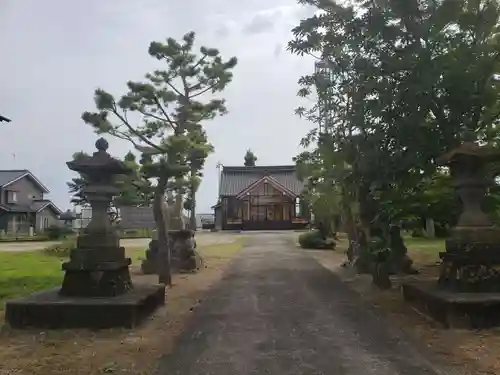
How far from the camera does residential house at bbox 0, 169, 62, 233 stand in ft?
138

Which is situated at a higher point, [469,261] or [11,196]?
[11,196]

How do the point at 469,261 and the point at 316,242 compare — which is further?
the point at 316,242

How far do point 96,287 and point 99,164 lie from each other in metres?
1.89

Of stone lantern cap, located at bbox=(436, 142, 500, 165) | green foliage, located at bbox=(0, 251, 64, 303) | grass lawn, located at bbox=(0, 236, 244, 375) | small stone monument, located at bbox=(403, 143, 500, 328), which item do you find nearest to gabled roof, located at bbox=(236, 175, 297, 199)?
green foliage, located at bbox=(0, 251, 64, 303)

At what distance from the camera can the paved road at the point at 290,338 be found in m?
5.12

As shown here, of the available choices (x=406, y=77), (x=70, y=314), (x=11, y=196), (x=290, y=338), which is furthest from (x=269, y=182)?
(x=290, y=338)

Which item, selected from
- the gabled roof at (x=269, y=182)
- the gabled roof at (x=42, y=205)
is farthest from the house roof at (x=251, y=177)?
the gabled roof at (x=42, y=205)

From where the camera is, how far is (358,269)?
14.1 metres

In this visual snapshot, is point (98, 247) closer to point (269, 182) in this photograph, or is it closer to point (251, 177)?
point (269, 182)

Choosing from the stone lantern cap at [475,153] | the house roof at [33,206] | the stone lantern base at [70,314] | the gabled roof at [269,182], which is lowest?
the stone lantern base at [70,314]

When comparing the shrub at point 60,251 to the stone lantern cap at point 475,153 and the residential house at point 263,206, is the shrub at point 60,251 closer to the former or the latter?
the stone lantern cap at point 475,153

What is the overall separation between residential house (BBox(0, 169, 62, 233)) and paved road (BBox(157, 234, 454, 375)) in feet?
118

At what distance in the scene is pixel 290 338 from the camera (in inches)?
249

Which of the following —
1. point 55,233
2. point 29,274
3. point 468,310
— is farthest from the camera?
point 55,233
